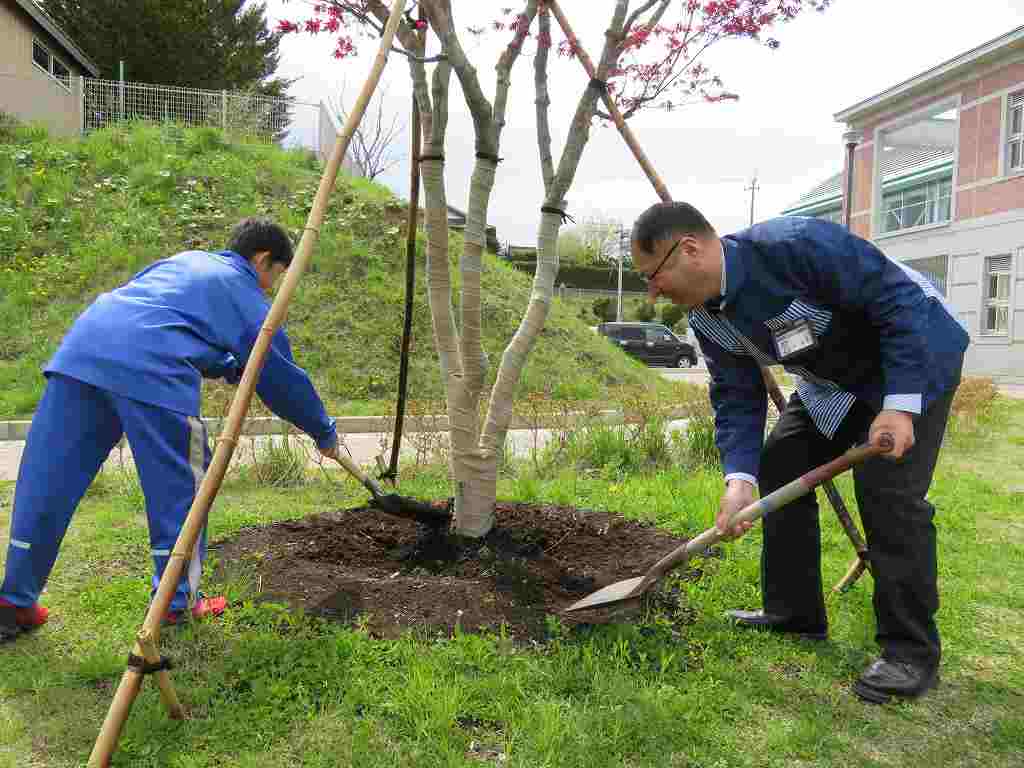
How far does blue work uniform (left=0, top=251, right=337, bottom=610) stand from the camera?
2469 mm

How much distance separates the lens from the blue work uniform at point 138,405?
2.47 metres

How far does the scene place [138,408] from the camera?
246 centimetres

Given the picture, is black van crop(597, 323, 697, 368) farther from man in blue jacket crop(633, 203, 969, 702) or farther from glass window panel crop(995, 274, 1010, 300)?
man in blue jacket crop(633, 203, 969, 702)

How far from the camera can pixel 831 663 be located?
2.54 m

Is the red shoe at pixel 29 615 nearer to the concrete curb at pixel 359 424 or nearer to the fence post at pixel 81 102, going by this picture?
the concrete curb at pixel 359 424

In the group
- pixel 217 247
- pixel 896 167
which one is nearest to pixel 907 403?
pixel 217 247

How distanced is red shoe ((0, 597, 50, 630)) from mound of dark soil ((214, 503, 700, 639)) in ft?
2.12

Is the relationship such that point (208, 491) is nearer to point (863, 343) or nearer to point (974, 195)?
point (863, 343)

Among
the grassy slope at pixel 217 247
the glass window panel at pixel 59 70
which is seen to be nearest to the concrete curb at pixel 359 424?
the grassy slope at pixel 217 247

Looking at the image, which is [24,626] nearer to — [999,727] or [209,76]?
[999,727]

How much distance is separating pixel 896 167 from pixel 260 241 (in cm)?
3154

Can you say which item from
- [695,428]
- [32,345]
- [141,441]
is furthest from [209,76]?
[141,441]

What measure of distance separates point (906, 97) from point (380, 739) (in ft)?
80.4

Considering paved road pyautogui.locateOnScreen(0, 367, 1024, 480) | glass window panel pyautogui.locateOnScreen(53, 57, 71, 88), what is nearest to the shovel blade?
paved road pyautogui.locateOnScreen(0, 367, 1024, 480)
